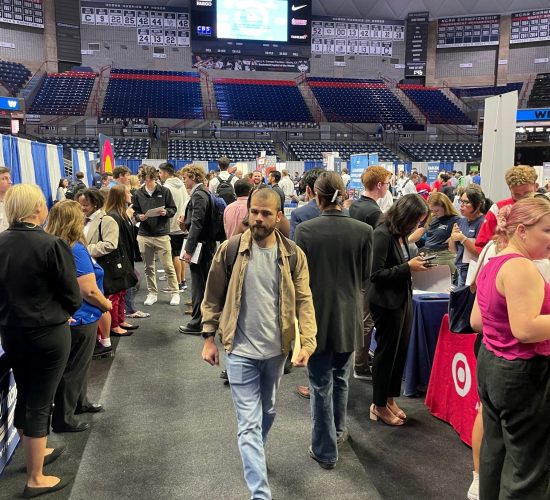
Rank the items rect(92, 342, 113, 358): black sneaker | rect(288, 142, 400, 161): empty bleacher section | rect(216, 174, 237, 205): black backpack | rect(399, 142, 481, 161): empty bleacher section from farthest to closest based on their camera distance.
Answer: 1. rect(399, 142, 481, 161): empty bleacher section
2. rect(288, 142, 400, 161): empty bleacher section
3. rect(216, 174, 237, 205): black backpack
4. rect(92, 342, 113, 358): black sneaker

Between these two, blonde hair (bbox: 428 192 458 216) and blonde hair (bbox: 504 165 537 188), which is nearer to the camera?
blonde hair (bbox: 504 165 537 188)

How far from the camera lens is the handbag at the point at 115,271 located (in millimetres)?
4168

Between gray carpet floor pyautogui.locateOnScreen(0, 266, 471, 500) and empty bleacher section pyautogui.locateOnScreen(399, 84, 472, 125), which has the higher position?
empty bleacher section pyautogui.locateOnScreen(399, 84, 472, 125)

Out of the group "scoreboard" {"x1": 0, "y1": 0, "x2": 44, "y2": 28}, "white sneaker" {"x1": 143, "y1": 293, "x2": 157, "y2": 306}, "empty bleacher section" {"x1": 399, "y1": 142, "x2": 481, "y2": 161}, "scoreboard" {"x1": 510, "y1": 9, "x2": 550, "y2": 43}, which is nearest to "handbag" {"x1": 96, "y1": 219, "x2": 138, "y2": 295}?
"white sneaker" {"x1": 143, "y1": 293, "x2": 157, "y2": 306}

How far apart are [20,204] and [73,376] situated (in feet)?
3.96

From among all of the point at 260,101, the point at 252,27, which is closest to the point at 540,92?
the point at 260,101

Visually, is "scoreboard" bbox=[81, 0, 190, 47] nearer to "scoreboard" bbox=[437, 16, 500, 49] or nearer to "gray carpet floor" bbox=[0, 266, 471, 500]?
"scoreboard" bbox=[437, 16, 500, 49]

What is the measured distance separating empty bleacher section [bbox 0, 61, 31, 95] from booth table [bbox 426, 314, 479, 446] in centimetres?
2280

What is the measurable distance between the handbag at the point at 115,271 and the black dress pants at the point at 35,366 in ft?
5.89

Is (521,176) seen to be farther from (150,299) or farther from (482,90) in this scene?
(482,90)

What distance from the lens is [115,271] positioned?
13.8ft

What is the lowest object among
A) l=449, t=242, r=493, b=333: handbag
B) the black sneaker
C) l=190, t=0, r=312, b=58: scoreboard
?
the black sneaker

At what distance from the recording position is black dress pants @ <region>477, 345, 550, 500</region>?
1747 mm

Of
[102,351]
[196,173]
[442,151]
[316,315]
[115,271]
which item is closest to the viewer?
[316,315]
